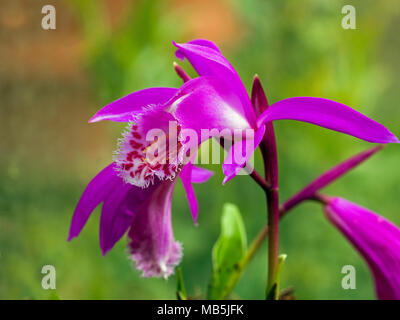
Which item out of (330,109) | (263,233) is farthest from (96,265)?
(330,109)

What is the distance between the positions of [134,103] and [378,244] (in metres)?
0.21

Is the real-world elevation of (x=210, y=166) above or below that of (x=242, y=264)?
above

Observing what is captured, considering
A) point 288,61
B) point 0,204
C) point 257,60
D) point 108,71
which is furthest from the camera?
point 257,60

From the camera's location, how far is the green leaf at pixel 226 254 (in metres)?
0.43

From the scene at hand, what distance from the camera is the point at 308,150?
1.04 metres

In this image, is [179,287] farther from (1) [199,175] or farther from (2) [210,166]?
(2) [210,166]

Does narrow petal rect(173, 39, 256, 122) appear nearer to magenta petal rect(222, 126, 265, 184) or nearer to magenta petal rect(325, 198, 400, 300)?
magenta petal rect(222, 126, 265, 184)

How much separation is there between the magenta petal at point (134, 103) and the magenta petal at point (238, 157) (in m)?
0.06

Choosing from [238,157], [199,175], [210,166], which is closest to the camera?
[238,157]

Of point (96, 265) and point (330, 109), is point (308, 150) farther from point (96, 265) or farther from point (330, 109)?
point (330, 109)

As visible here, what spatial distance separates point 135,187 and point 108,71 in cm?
60

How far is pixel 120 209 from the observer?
384 mm

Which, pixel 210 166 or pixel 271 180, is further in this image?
pixel 210 166

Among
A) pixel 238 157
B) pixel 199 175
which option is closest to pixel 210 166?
pixel 199 175
